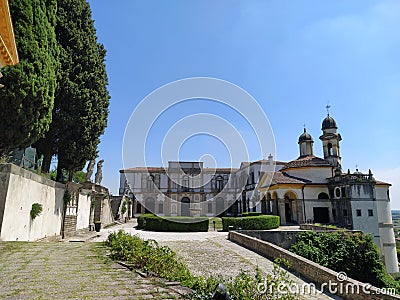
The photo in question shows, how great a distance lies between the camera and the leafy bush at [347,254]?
1417 cm

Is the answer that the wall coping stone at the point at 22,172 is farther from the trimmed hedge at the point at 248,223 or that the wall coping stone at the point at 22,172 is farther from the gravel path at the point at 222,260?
the trimmed hedge at the point at 248,223

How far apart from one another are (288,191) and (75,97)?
22.2m

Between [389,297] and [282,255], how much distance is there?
4.20 m

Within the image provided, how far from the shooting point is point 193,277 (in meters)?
5.36

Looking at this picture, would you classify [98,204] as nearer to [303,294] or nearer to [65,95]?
[65,95]

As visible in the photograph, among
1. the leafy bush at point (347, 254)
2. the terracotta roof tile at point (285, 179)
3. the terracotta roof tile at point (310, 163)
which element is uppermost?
the terracotta roof tile at point (310, 163)

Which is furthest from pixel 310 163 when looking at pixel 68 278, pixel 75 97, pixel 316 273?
pixel 68 278

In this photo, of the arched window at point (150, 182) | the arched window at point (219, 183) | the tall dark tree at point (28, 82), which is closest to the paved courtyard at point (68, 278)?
the tall dark tree at point (28, 82)

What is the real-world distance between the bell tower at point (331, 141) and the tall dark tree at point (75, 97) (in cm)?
2768

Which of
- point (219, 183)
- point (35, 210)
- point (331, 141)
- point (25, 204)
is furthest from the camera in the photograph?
point (219, 183)

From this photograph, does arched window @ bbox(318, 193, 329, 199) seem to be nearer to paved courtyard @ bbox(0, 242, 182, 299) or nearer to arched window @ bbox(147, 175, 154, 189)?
paved courtyard @ bbox(0, 242, 182, 299)

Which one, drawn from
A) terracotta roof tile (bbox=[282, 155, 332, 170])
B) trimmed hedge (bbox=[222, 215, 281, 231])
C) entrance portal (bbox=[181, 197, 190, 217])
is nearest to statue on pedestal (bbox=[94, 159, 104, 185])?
trimmed hedge (bbox=[222, 215, 281, 231])

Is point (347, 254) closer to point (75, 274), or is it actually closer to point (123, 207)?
point (75, 274)

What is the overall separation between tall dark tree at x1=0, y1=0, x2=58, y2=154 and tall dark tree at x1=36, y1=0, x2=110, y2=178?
10.1 ft
